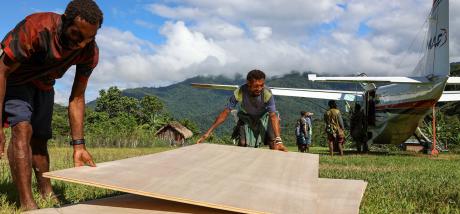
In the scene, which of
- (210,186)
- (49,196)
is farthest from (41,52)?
(210,186)

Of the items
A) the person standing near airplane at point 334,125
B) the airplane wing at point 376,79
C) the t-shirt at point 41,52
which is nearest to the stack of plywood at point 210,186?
the t-shirt at point 41,52

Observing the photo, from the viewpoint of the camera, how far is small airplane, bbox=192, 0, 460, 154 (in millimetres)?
13688

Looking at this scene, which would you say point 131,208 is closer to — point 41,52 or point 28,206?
point 28,206

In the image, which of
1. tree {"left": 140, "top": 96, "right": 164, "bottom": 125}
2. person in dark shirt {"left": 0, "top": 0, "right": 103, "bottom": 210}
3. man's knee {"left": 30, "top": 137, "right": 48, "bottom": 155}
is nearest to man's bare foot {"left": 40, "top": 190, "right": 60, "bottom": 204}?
person in dark shirt {"left": 0, "top": 0, "right": 103, "bottom": 210}

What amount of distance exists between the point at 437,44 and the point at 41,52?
14.4 meters

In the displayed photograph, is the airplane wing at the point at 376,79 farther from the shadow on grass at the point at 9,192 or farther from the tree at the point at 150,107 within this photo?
the tree at the point at 150,107

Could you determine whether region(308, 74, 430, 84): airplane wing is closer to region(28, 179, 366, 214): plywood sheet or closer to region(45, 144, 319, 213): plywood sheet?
region(45, 144, 319, 213): plywood sheet

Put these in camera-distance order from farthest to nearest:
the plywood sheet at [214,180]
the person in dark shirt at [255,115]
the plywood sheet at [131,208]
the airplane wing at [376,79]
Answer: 1. the airplane wing at [376,79]
2. the person in dark shirt at [255,115]
3. the plywood sheet at [131,208]
4. the plywood sheet at [214,180]

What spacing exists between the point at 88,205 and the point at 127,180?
461mm

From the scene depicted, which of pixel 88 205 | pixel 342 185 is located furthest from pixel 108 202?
pixel 342 185

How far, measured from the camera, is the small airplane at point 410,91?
1369 centimetres

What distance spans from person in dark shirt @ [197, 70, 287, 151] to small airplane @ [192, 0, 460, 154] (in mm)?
7480

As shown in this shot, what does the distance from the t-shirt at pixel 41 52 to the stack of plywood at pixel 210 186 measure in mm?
745

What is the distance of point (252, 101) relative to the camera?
5754 mm
